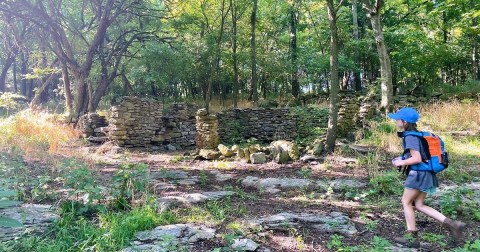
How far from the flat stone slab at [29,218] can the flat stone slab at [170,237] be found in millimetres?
976

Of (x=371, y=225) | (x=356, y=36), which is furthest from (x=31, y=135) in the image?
(x=356, y=36)

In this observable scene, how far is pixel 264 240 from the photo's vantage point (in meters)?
2.99

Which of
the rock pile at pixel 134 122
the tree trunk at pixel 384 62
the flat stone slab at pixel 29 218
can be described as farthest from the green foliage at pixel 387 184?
the rock pile at pixel 134 122

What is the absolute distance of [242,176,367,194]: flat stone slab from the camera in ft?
16.4

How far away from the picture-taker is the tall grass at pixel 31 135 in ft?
24.9

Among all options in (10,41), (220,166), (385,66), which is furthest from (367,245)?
(10,41)

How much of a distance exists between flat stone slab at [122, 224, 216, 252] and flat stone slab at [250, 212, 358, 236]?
1.87 feet

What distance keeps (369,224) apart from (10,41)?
21.1m

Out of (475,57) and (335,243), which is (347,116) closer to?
(335,243)

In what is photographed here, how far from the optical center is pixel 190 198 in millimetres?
4336

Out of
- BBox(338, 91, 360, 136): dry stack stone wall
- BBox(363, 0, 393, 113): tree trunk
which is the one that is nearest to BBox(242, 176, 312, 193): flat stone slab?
BBox(338, 91, 360, 136): dry stack stone wall

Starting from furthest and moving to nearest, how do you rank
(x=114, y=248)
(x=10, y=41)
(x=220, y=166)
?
(x=10, y=41) → (x=220, y=166) → (x=114, y=248)

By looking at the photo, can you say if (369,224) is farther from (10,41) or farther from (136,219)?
(10,41)

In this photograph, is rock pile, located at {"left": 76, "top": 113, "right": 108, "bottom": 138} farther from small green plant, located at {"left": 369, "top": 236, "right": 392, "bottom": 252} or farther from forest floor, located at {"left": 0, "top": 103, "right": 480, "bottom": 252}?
small green plant, located at {"left": 369, "top": 236, "right": 392, "bottom": 252}
